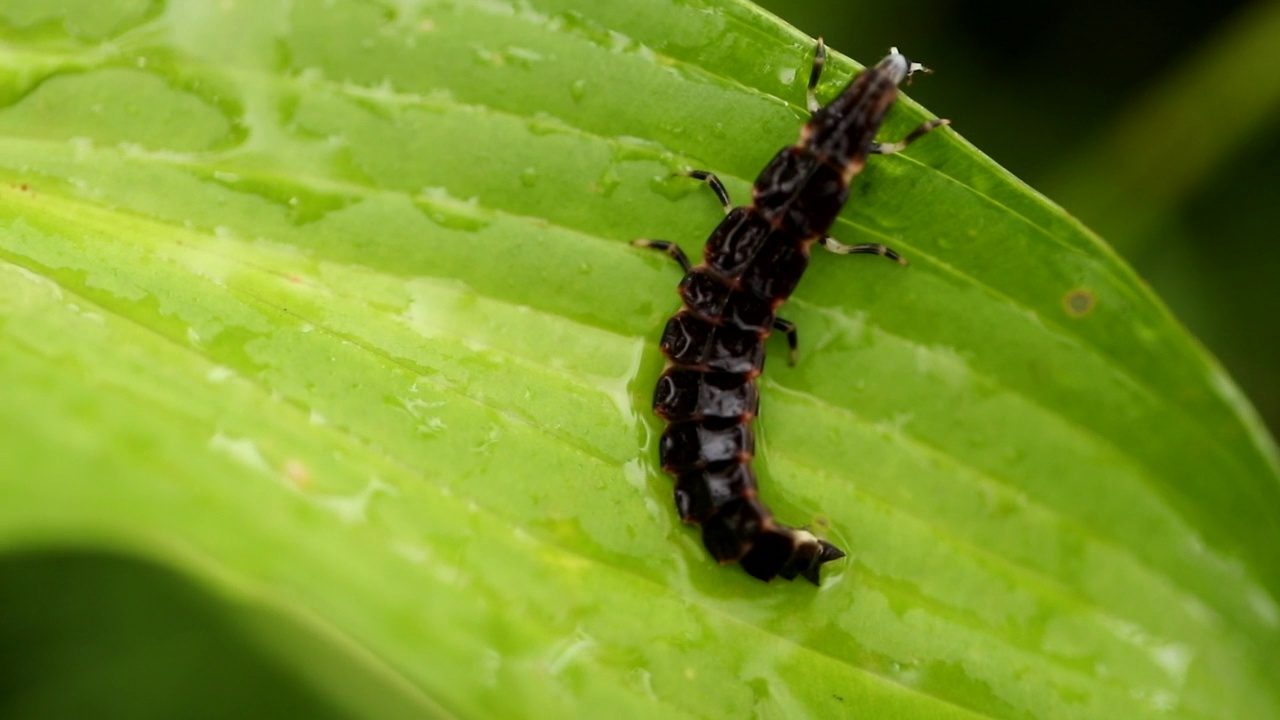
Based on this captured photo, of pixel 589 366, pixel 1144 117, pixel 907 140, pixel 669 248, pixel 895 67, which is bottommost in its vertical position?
pixel 589 366

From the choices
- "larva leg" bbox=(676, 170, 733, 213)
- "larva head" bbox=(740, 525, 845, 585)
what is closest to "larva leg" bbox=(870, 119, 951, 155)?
"larva leg" bbox=(676, 170, 733, 213)

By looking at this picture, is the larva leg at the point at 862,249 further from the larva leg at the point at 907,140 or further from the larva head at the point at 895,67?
the larva head at the point at 895,67

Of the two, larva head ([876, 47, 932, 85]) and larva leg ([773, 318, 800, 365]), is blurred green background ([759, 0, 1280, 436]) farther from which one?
larva leg ([773, 318, 800, 365])

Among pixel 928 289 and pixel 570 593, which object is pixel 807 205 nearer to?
pixel 928 289

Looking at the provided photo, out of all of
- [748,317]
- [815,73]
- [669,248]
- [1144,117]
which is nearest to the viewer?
[815,73]

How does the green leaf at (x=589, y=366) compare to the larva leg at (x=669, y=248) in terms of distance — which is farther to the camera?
the larva leg at (x=669, y=248)

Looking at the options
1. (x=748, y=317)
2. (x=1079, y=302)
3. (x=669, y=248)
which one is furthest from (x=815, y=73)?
(x=1079, y=302)

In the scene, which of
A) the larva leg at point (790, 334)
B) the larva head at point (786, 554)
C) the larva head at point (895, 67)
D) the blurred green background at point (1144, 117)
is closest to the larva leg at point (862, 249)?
the larva leg at point (790, 334)

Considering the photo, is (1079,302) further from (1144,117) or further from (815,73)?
(1144,117)

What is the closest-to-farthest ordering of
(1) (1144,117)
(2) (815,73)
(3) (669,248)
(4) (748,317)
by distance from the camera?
(2) (815,73) → (3) (669,248) → (4) (748,317) → (1) (1144,117)
